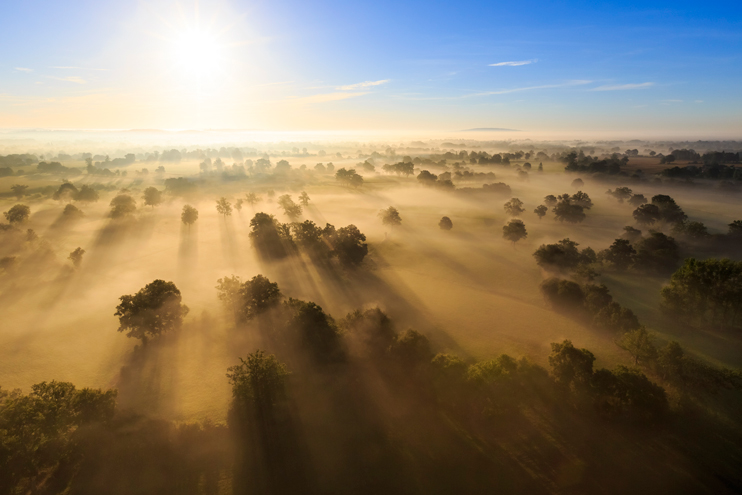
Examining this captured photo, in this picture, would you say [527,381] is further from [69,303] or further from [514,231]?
[69,303]

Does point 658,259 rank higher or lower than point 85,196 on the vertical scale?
higher

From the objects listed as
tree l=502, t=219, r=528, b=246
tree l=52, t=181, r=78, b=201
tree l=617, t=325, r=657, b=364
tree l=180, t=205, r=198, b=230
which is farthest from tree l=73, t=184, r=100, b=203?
tree l=617, t=325, r=657, b=364

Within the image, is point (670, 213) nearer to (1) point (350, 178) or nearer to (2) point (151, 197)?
(1) point (350, 178)

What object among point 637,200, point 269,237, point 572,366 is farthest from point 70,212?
point 637,200

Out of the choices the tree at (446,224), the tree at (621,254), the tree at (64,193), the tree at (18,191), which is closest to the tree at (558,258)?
the tree at (621,254)

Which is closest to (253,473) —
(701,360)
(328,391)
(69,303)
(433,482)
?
(328,391)
